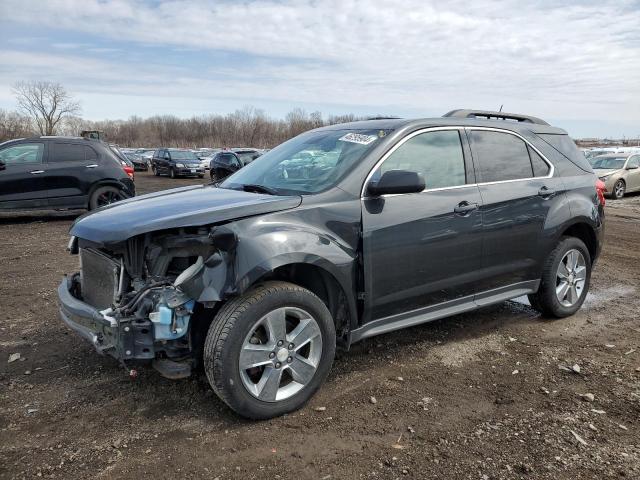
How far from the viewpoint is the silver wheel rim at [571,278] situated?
4.86 m

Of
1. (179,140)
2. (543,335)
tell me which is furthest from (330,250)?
(179,140)

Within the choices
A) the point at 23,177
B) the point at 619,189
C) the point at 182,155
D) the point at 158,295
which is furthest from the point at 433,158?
the point at 182,155

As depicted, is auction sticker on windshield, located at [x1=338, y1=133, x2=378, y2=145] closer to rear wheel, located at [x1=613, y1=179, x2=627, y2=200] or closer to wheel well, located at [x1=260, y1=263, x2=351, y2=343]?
wheel well, located at [x1=260, y1=263, x2=351, y2=343]

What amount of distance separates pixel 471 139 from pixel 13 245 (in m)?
7.75

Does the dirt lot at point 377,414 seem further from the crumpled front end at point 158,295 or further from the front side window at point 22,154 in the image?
the front side window at point 22,154

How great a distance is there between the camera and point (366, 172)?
3594mm

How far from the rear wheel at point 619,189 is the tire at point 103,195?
15.7 metres

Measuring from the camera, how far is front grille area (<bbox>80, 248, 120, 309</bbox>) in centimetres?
323

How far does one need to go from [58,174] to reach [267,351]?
9.39 metres

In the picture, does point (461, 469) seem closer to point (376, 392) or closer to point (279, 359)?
point (376, 392)

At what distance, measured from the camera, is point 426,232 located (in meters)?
3.73

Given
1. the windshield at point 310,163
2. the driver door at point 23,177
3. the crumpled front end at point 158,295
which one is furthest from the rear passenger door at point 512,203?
the driver door at point 23,177

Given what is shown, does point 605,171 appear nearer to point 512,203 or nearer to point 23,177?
point 512,203

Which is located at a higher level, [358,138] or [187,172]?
[358,138]
